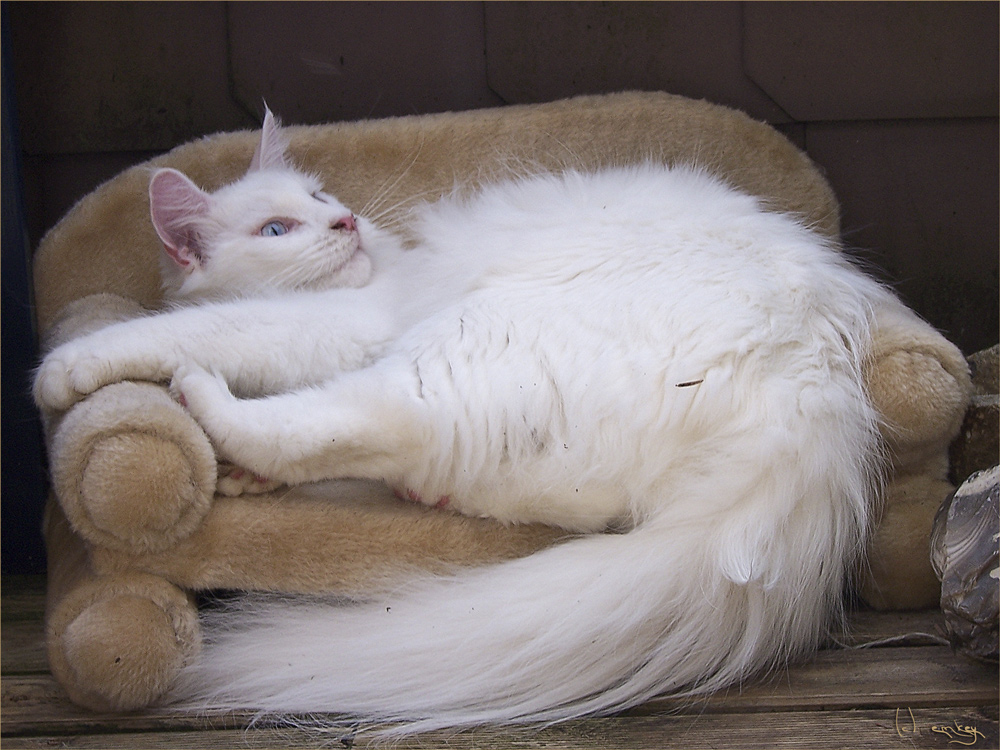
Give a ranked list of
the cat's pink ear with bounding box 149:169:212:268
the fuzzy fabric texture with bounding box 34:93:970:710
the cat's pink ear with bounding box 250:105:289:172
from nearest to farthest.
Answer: the fuzzy fabric texture with bounding box 34:93:970:710 → the cat's pink ear with bounding box 149:169:212:268 → the cat's pink ear with bounding box 250:105:289:172

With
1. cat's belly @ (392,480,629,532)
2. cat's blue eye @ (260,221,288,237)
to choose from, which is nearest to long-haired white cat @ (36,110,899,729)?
cat's belly @ (392,480,629,532)

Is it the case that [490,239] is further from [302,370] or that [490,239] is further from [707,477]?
[707,477]

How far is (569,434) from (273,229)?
0.88 m

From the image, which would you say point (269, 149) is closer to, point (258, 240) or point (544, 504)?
point (258, 240)

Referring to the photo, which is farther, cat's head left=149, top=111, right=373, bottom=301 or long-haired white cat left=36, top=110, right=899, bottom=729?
cat's head left=149, top=111, right=373, bottom=301

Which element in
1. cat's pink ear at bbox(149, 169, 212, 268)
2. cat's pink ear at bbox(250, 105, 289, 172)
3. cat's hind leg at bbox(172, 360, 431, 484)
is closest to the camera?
cat's hind leg at bbox(172, 360, 431, 484)

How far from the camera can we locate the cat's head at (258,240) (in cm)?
191

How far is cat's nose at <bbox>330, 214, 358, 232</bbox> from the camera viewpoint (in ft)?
6.46

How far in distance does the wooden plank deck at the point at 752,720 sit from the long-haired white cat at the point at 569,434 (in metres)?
0.04

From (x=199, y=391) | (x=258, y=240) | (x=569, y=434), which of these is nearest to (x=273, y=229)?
(x=258, y=240)
